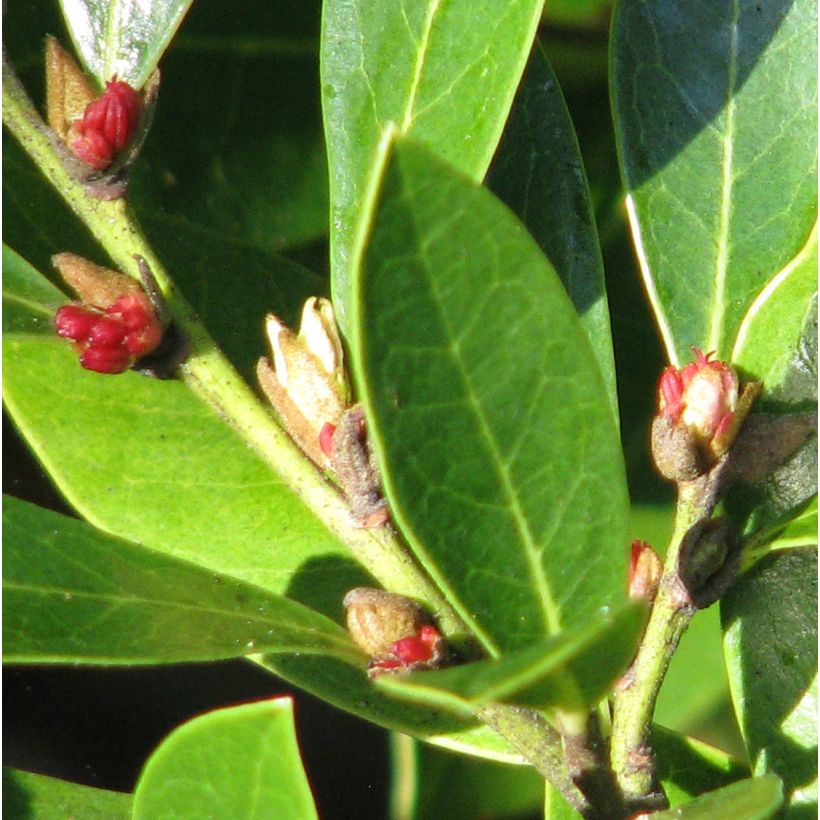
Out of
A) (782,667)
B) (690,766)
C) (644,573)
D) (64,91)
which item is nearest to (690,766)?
(690,766)

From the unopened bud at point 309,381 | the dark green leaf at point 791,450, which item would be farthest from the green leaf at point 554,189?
the unopened bud at point 309,381

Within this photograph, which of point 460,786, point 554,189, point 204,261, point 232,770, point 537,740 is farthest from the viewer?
point 460,786

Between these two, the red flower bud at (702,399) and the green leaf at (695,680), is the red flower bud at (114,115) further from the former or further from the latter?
the green leaf at (695,680)

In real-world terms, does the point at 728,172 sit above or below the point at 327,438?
above

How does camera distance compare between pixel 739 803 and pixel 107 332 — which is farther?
pixel 107 332

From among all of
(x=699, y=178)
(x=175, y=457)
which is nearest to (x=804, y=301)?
(x=699, y=178)

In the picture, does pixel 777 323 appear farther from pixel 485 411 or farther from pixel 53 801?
pixel 53 801

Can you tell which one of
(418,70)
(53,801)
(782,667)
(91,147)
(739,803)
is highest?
(418,70)

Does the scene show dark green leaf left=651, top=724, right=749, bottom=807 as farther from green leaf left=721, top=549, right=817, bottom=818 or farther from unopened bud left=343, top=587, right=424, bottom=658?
unopened bud left=343, top=587, right=424, bottom=658
